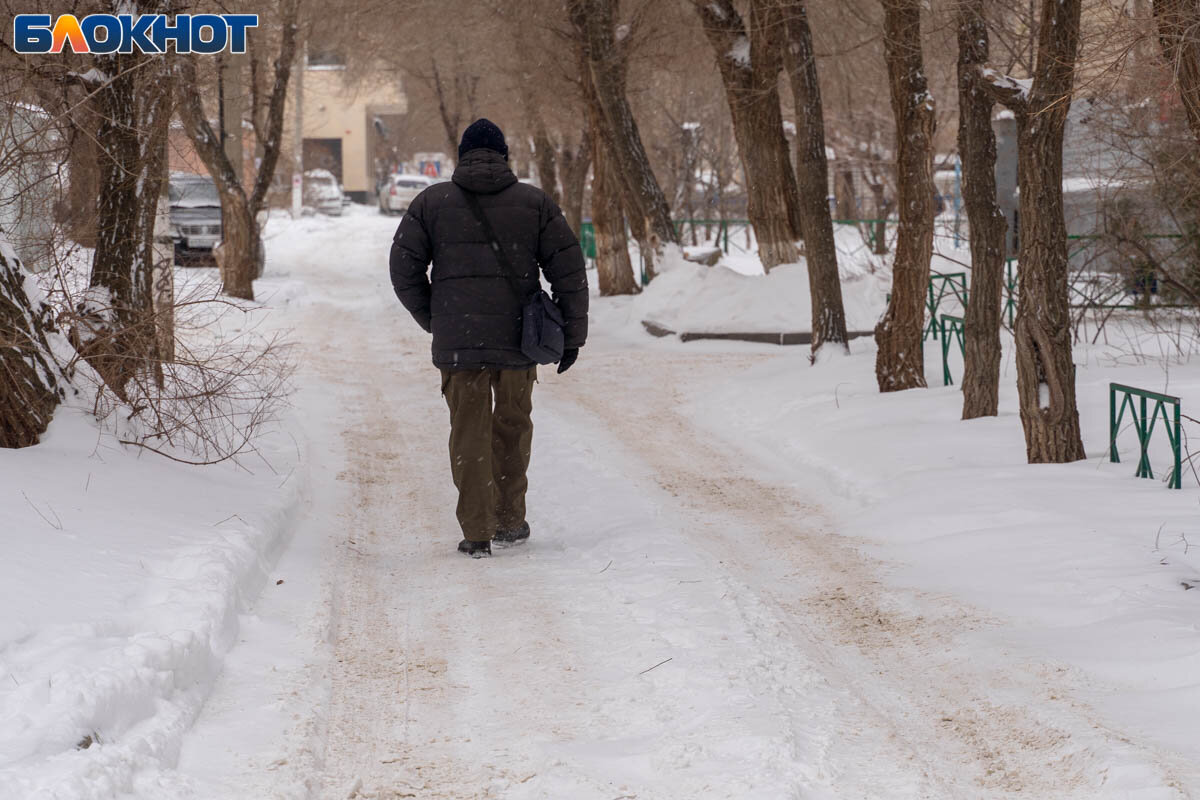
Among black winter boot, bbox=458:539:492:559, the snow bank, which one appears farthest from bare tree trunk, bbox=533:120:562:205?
black winter boot, bbox=458:539:492:559

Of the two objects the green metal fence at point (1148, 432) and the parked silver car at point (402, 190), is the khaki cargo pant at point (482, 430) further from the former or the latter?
the parked silver car at point (402, 190)

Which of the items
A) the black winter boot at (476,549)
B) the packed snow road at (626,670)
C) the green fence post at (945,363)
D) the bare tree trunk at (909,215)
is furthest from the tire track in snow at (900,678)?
the green fence post at (945,363)

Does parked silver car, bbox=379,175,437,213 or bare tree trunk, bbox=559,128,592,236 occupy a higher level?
parked silver car, bbox=379,175,437,213

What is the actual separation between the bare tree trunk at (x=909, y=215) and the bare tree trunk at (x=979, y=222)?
45.6 inches

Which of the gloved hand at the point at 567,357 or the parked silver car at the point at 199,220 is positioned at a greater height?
the parked silver car at the point at 199,220

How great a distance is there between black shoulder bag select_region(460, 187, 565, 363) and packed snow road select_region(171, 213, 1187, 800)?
3.26 ft

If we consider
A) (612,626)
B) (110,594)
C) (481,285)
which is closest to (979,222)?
(481,285)

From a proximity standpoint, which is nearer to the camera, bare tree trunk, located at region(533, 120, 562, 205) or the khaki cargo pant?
the khaki cargo pant

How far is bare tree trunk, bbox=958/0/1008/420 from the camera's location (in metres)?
8.87

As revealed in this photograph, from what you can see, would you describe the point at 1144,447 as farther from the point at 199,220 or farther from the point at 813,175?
the point at 199,220

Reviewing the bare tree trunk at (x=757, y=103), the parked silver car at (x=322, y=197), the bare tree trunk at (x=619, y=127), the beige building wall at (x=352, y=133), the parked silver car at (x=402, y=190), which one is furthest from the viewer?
the beige building wall at (x=352, y=133)

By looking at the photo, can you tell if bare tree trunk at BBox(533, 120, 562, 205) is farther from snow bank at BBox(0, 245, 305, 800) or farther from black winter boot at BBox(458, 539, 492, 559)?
black winter boot at BBox(458, 539, 492, 559)

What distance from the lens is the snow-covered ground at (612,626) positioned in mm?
3676

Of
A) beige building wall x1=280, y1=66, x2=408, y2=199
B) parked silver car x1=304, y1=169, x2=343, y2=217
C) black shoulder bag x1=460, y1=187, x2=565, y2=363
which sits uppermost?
beige building wall x1=280, y1=66, x2=408, y2=199
